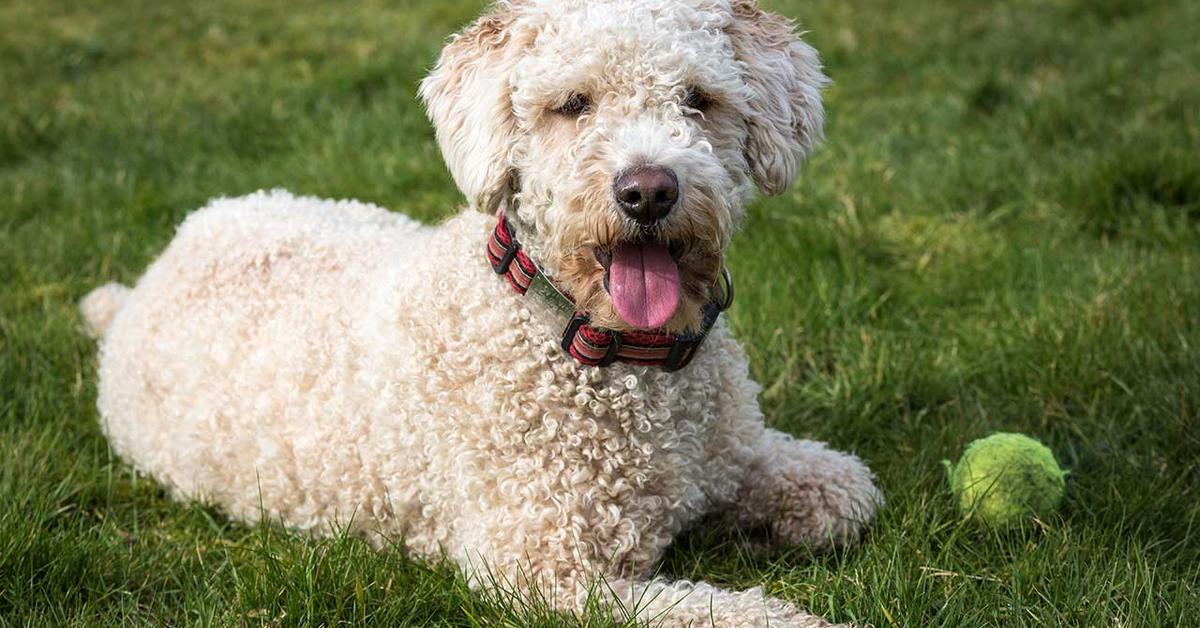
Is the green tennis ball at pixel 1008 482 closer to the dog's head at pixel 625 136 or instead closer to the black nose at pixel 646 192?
the dog's head at pixel 625 136

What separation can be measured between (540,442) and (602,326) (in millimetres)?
355

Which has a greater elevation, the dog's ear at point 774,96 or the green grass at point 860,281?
the dog's ear at point 774,96

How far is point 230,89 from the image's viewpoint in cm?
729

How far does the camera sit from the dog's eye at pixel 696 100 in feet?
9.09

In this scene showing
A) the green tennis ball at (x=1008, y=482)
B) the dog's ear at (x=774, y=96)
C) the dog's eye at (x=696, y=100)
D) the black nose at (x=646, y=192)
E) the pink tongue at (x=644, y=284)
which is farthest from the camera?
the green tennis ball at (x=1008, y=482)

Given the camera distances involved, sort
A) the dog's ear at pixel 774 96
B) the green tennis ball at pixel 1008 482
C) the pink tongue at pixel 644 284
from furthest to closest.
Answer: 1. the green tennis ball at pixel 1008 482
2. the dog's ear at pixel 774 96
3. the pink tongue at pixel 644 284

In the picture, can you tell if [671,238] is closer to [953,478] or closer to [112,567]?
[953,478]

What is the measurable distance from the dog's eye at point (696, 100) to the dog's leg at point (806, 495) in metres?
0.99

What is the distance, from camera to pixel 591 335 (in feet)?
9.32

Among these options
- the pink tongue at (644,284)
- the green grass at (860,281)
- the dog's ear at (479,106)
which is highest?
the dog's ear at (479,106)

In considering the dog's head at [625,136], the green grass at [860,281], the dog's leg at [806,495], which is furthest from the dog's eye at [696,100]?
the green grass at [860,281]

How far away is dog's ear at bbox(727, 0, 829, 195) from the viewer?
9.47ft

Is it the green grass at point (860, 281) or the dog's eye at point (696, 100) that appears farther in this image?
the green grass at point (860, 281)

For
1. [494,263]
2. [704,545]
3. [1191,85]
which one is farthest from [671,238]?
[1191,85]
